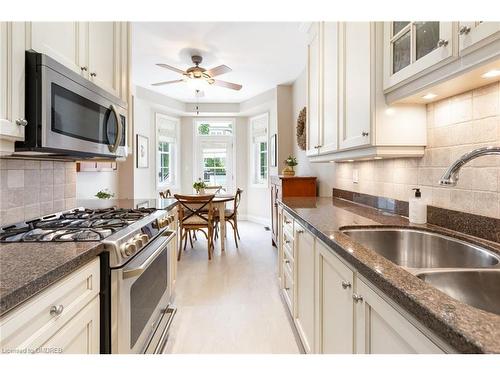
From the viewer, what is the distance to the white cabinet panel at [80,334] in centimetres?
91

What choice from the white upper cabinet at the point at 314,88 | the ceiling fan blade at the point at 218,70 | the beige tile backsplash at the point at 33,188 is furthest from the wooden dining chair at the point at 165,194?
the white upper cabinet at the point at 314,88

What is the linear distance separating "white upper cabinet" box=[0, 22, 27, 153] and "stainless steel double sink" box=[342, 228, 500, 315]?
1467 mm

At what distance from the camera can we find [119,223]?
1.56 m

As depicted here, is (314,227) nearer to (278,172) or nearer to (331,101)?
(331,101)

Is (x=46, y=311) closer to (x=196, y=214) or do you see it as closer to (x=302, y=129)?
(x=196, y=214)

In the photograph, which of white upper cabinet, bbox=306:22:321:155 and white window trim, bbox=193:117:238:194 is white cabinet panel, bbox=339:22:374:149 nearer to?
white upper cabinet, bbox=306:22:321:155

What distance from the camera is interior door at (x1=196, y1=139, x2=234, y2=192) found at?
694 cm

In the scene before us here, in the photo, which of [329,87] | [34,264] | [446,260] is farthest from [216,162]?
[34,264]

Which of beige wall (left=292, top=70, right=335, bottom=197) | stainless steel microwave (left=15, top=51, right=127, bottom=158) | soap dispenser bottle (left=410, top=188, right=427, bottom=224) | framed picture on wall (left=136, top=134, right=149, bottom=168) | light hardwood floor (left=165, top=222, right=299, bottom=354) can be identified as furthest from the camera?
framed picture on wall (left=136, top=134, right=149, bottom=168)

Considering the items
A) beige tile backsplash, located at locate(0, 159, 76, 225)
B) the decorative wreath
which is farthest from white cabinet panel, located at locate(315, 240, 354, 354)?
the decorative wreath

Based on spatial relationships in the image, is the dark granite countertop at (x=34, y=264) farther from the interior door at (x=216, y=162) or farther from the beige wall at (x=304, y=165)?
the interior door at (x=216, y=162)

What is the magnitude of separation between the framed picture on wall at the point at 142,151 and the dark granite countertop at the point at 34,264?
4516 mm
